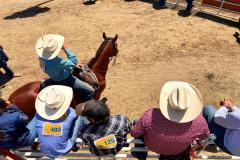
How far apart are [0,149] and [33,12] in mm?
9642

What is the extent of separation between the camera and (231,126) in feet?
18.2

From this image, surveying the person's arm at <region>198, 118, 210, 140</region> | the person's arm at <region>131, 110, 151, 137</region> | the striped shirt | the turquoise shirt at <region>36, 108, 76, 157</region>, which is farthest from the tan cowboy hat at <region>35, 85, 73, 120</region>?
the person's arm at <region>198, 118, 210, 140</region>

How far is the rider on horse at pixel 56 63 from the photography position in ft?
23.2

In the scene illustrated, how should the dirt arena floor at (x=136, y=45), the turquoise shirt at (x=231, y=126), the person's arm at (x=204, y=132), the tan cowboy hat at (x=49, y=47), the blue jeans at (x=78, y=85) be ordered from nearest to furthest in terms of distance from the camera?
the person's arm at (x=204, y=132) < the turquoise shirt at (x=231, y=126) < the tan cowboy hat at (x=49, y=47) < the blue jeans at (x=78, y=85) < the dirt arena floor at (x=136, y=45)

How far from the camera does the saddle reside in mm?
7828

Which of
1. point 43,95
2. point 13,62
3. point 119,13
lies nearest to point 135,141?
point 43,95

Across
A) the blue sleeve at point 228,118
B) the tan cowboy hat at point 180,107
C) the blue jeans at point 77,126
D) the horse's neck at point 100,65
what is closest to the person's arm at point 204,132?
the tan cowboy hat at point 180,107

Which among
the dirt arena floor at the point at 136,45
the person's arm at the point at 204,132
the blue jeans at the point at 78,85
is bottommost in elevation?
the dirt arena floor at the point at 136,45

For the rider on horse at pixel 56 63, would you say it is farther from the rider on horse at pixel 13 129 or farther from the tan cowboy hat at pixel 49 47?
the rider on horse at pixel 13 129

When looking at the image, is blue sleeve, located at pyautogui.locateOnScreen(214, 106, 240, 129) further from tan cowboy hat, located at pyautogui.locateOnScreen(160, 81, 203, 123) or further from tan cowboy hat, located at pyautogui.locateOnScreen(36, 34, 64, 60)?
tan cowboy hat, located at pyautogui.locateOnScreen(36, 34, 64, 60)

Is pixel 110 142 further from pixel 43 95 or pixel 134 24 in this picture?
pixel 134 24

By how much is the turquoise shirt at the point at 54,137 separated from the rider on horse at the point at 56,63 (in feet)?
5.83

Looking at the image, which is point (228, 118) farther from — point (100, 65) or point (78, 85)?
point (100, 65)

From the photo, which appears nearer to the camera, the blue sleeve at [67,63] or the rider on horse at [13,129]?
the rider on horse at [13,129]
